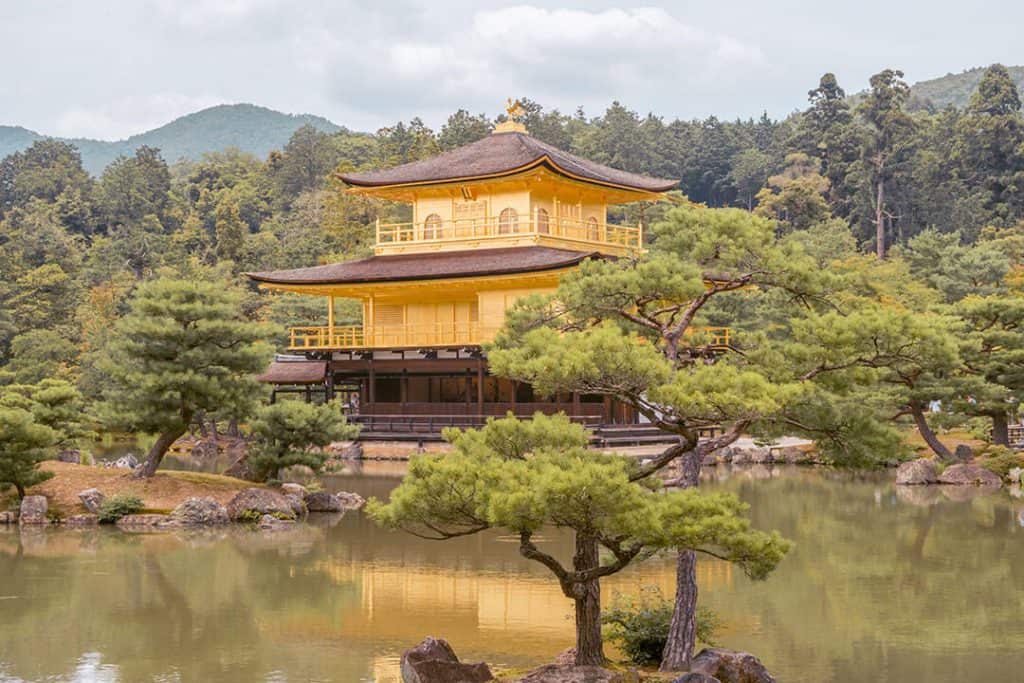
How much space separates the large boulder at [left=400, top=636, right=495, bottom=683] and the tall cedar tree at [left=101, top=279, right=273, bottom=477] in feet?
38.9

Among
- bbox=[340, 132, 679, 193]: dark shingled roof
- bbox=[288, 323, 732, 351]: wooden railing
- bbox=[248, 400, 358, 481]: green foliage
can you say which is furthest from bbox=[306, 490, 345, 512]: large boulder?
bbox=[340, 132, 679, 193]: dark shingled roof

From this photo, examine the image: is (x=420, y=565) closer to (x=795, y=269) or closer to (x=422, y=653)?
(x=422, y=653)

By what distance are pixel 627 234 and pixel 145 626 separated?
24.8m

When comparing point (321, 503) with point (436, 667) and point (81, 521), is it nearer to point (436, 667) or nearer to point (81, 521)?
point (81, 521)

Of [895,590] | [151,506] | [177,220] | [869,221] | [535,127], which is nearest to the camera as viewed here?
[895,590]

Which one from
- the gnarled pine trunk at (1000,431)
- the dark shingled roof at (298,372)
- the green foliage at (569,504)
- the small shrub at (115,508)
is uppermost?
the dark shingled roof at (298,372)

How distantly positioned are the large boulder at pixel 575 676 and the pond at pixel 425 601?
122 cm

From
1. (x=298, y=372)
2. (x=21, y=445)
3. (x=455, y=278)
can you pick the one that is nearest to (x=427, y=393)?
(x=298, y=372)

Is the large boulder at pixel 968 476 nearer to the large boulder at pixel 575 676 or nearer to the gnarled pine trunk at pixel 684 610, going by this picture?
the gnarled pine trunk at pixel 684 610

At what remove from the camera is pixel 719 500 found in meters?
10.1

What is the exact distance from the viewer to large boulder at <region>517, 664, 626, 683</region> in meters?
10.6

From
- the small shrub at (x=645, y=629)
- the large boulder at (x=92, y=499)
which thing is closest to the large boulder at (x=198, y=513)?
the large boulder at (x=92, y=499)

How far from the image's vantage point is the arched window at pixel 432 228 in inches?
1469

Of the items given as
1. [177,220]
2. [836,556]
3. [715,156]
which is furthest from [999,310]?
[715,156]
